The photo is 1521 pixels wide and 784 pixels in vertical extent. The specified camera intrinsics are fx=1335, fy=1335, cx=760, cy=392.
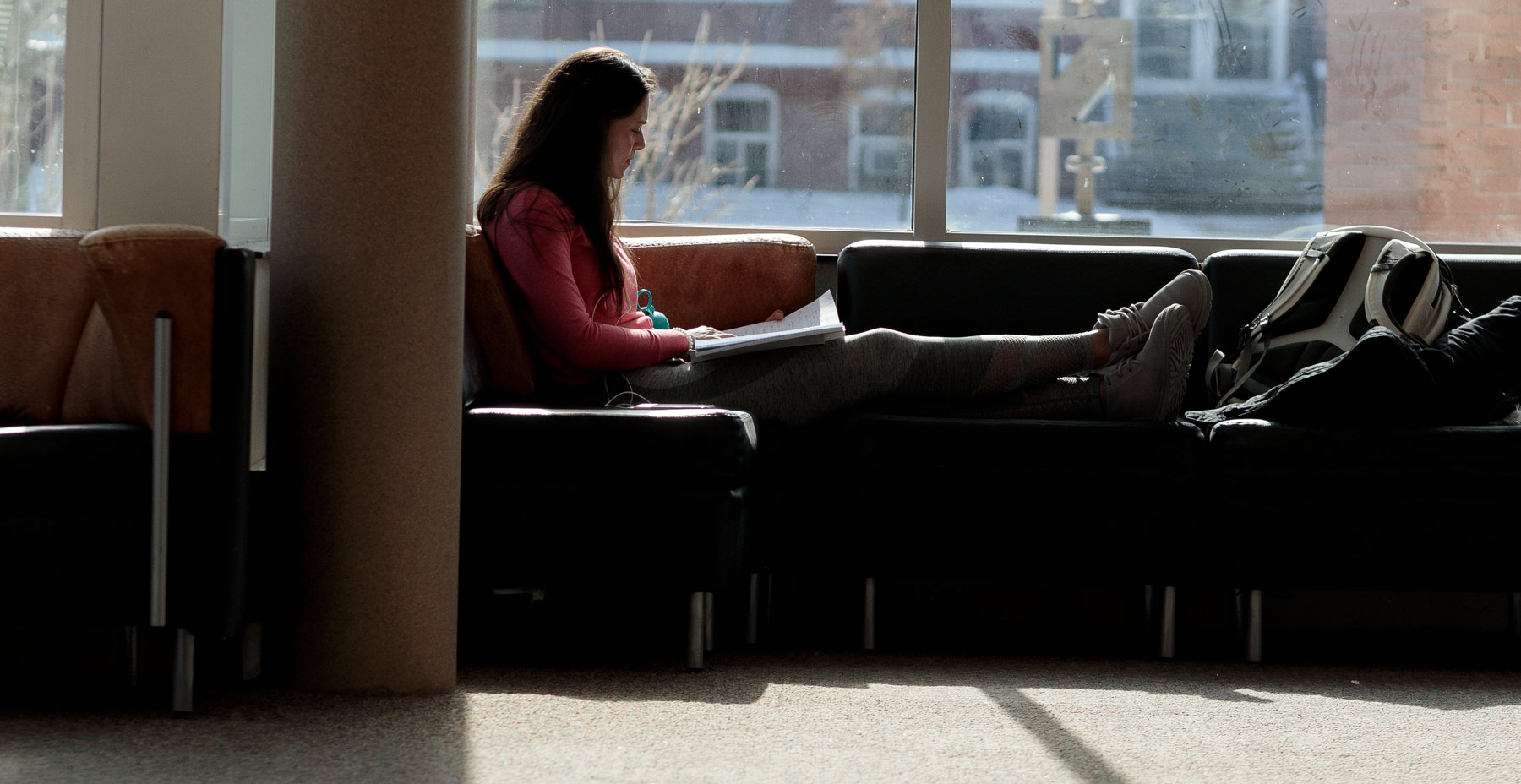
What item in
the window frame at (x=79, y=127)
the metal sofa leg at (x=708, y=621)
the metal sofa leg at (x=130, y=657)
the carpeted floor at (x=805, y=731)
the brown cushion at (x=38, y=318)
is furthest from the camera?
the window frame at (x=79, y=127)

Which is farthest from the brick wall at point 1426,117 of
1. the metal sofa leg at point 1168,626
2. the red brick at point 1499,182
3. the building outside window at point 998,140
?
the metal sofa leg at point 1168,626

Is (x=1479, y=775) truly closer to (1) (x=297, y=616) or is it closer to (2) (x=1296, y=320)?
(2) (x=1296, y=320)

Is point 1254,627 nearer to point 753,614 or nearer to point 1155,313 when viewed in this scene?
point 1155,313

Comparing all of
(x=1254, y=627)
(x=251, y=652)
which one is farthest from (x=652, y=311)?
(x=1254, y=627)

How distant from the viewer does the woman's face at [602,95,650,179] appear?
2623mm

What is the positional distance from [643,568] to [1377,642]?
5.26 feet

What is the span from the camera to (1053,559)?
2.52 meters

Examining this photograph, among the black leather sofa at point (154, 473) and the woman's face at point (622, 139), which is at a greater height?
the woman's face at point (622, 139)

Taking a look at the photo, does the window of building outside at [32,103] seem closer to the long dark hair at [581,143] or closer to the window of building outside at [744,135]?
the long dark hair at [581,143]

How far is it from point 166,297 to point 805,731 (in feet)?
3.58

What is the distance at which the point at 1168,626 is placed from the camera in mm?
2574

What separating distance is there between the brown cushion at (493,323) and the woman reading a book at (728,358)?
0.04 metres

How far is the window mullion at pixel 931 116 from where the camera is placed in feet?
11.9

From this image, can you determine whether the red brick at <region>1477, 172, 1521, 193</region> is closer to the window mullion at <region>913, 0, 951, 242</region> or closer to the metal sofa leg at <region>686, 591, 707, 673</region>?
the window mullion at <region>913, 0, 951, 242</region>
